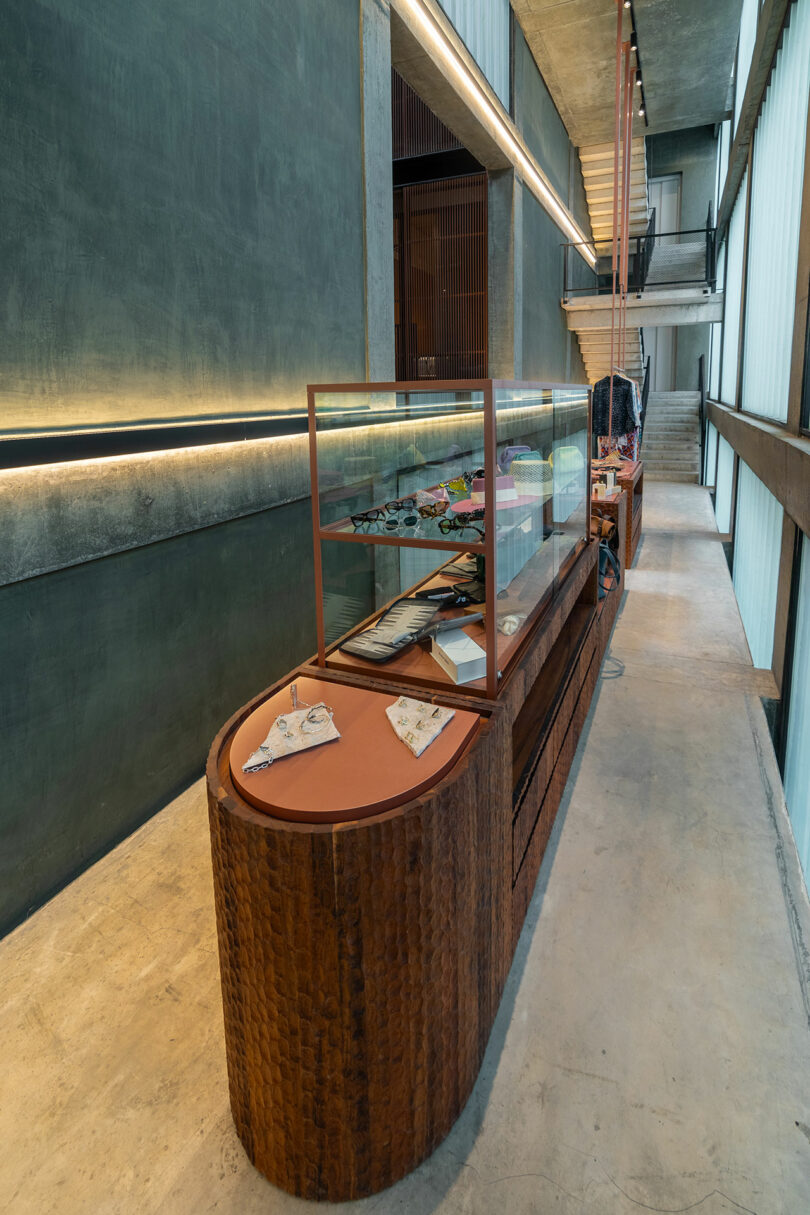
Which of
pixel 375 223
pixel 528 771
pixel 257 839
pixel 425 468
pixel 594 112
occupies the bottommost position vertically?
pixel 528 771

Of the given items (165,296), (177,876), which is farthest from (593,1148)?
(165,296)

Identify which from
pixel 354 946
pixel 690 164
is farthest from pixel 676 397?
pixel 354 946

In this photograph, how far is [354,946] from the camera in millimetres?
1312

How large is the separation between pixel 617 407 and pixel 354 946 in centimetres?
891

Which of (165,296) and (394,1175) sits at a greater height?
(165,296)

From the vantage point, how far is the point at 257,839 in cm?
131

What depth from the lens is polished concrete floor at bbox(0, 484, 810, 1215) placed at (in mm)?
1490

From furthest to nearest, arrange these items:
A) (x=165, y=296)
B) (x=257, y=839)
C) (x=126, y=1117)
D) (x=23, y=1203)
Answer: (x=165, y=296)
(x=126, y=1117)
(x=23, y=1203)
(x=257, y=839)

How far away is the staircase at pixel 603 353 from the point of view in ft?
43.3

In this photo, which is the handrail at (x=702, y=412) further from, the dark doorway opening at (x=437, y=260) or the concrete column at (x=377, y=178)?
the concrete column at (x=377, y=178)

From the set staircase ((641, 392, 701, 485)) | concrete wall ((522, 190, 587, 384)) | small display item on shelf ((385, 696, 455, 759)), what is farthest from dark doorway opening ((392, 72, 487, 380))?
small display item on shelf ((385, 696, 455, 759))

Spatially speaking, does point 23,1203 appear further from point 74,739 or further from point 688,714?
point 688,714

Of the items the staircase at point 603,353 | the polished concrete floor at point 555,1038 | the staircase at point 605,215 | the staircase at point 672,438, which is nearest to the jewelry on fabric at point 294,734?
the polished concrete floor at point 555,1038

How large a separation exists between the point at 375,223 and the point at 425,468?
3.07 m
